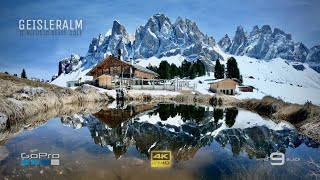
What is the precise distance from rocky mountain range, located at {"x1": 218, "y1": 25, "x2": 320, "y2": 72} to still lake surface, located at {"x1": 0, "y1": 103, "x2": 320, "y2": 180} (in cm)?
125

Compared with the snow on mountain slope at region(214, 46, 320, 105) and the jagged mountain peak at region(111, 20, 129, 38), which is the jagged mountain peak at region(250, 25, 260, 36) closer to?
the snow on mountain slope at region(214, 46, 320, 105)

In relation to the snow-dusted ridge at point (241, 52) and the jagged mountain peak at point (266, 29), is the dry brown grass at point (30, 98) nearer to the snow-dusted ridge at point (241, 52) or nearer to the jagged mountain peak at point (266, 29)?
the snow-dusted ridge at point (241, 52)

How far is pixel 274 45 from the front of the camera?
20.9 feet

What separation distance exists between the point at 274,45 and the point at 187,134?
2066 millimetres

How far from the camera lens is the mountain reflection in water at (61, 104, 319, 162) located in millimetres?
5023

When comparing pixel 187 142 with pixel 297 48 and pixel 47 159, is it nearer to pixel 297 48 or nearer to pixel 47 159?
pixel 47 159

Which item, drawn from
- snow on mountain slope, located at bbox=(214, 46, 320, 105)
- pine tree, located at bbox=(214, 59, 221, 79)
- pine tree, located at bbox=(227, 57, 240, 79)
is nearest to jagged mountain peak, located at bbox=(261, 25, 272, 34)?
snow on mountain slope, located at bbox=(214, 46, 320, 105)

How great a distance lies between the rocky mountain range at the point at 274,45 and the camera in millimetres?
5863

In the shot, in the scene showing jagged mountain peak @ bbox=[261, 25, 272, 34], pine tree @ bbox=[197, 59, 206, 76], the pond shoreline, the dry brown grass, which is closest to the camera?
jagged mountain peak @ bbox=[261, 25, 272, 34]

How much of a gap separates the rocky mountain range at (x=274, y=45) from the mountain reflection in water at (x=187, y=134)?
4.10ft

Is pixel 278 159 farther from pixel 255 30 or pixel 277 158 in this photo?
pixel 255 30

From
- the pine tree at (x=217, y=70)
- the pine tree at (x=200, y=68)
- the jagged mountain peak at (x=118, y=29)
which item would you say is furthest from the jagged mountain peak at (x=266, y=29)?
the pine tree at (x=200, y=68)

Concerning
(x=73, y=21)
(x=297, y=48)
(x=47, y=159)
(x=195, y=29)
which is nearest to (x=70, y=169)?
(x=47, y=159)

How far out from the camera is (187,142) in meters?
5.46
